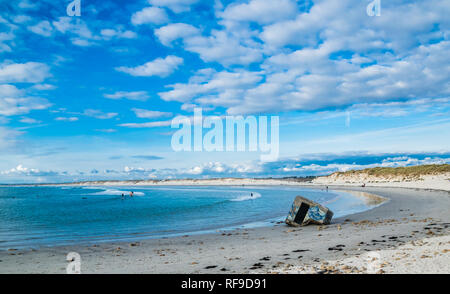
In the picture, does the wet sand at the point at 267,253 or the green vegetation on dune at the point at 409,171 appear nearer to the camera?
the wet sand at the point at 267,253

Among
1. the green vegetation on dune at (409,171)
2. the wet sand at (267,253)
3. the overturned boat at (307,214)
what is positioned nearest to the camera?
the wet sand at (267,253)

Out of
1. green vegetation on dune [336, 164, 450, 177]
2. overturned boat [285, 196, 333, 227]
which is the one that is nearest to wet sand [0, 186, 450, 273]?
overturned boat [285, 196, 333, 227]

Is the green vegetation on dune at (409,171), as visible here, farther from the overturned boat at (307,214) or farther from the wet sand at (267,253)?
the wet sand at (267,253)

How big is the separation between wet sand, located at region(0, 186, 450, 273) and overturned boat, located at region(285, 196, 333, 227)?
251 centimetres

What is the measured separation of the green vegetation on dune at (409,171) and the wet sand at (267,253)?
74552mm

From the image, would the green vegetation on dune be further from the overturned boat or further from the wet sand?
the wet sand

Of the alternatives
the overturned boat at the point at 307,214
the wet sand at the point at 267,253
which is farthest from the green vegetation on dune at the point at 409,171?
the wet sand at the point at 267,253

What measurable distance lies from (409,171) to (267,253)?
309 feet

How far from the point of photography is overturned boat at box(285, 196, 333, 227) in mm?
20422

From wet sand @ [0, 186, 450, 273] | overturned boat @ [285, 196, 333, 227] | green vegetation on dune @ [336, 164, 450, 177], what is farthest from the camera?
green vegetation on dune @ [336, 164, 450, 177]

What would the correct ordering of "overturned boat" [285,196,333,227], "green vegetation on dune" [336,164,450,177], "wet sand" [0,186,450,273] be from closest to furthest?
"wet sand" [0,186,450,273] → "overturned boat" [285,196,333,227] → "green vegetation on dune" [336,164,450,177]

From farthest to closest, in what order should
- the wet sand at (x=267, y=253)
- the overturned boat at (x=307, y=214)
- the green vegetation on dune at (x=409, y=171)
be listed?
the green vegetation on dune at (x=409, y=171)
the overturned boat at (x=307, y=214)
the wet sand at (x=267, y=253)

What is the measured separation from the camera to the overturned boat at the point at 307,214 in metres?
20.4
